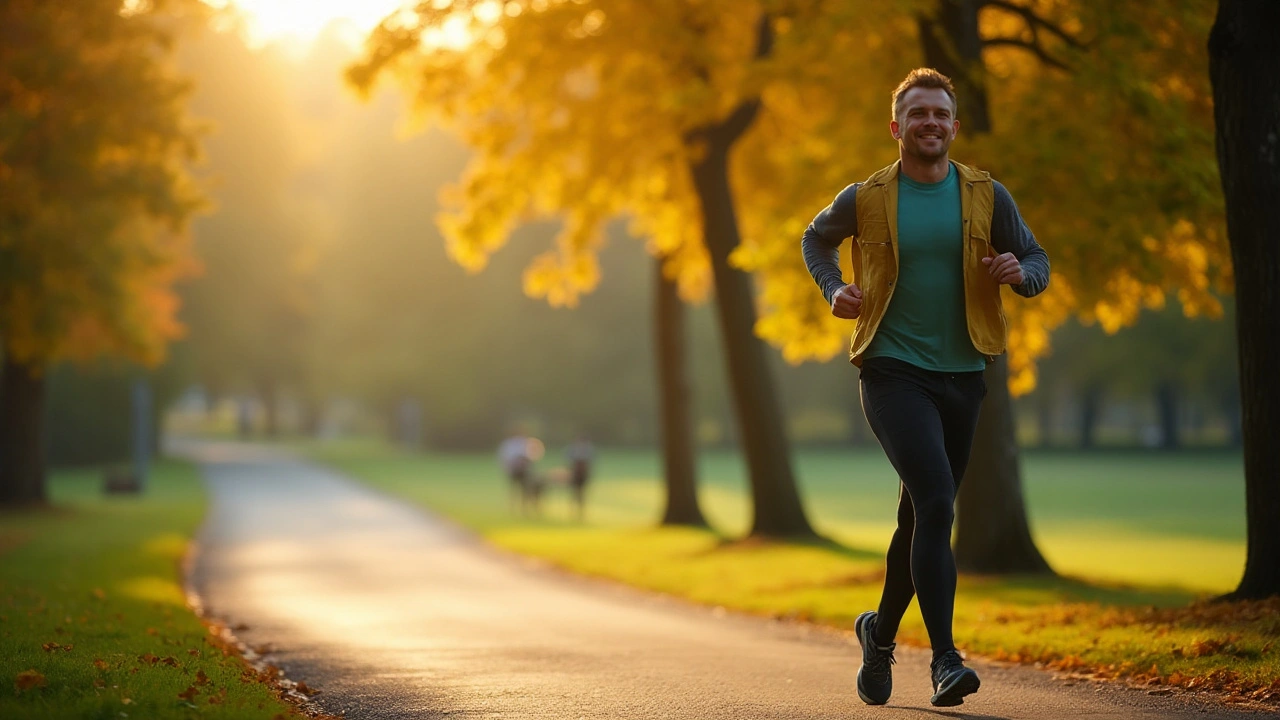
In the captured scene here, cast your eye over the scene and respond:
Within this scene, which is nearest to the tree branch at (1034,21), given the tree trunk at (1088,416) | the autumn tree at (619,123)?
the autumn tree at (619,123)

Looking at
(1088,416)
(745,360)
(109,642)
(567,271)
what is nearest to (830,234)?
(109,642)

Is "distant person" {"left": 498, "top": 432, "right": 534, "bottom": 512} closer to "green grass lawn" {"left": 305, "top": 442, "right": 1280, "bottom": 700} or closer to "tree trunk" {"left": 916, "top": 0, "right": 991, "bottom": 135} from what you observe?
"green grass lawn" {"left": 305, "top": 442, "right": 1280, "bottom": 700}

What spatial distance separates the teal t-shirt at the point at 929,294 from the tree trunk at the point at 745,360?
→ 1383cm

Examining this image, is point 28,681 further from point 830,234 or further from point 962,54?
point 962,54

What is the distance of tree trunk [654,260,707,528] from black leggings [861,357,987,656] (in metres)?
18.1

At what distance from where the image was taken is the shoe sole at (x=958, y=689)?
560 cm

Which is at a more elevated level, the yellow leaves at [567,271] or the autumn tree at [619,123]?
the autumn tree at [619,123]

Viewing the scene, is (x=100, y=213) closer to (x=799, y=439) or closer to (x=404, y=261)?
(x=404, y=261)

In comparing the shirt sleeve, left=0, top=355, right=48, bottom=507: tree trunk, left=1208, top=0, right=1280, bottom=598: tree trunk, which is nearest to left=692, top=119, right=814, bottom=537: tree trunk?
left=1208, top=0, right=1280, bottom=598: tree trunk

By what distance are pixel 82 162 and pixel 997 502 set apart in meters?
12.3

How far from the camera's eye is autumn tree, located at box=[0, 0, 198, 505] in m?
18.4

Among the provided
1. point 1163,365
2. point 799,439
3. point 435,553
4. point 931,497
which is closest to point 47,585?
point 435,553

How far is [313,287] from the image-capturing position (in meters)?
67.1

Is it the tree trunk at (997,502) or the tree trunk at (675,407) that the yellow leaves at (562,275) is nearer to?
the tree trunk at (675,407)
